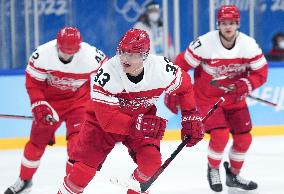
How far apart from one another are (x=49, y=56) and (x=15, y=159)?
156 centimetres

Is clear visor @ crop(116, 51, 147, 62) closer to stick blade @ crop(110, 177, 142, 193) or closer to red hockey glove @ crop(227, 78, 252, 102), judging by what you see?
stick blade @ crop(110, 177, 142, 193)

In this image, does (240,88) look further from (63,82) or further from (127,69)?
(127,69)

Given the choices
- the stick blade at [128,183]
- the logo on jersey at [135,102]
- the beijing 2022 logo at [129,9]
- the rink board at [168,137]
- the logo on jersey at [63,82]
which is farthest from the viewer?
the beijing 2022 logo at [129,9]

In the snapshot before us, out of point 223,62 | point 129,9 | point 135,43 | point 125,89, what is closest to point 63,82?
point 223,62

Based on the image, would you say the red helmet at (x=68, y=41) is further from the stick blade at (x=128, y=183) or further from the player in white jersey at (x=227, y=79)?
the stick blade at (x=128, y=183)

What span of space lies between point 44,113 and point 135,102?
93cm

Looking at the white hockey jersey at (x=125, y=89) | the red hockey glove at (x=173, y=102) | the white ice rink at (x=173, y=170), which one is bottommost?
the white ice rink at (x=173, y=170)

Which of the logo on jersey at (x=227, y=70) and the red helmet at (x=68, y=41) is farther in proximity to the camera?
the logo on jersey at (x=227, y=70)

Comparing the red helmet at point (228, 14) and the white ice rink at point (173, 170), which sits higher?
the red helmet at point (228, 14)

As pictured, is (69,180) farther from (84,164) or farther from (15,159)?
(15,159)

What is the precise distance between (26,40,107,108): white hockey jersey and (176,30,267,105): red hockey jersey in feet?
1.90

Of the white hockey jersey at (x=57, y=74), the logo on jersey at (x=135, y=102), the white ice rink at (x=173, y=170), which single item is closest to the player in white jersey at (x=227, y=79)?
the white ice rink at (x=173, y=170)

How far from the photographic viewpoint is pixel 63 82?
15.4ft

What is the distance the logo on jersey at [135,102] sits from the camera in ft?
12.0
